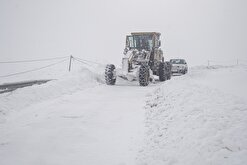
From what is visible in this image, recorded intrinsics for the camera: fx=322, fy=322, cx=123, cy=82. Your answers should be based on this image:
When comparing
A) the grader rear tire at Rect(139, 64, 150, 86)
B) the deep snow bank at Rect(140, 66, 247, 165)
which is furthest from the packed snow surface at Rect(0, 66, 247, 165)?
the grader rear tire at Rect(139, 64, 150, 86)

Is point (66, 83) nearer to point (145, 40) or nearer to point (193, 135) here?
point (145, 40)

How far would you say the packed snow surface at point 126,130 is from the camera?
600 centimetres

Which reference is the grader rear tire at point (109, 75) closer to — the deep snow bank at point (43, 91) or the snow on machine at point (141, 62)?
the snow on machine at point (141, 62)

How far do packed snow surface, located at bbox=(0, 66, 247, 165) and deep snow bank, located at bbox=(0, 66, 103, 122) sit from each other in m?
0.06

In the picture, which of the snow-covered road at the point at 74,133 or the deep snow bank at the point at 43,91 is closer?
the snow-covered road at the point at 74,133

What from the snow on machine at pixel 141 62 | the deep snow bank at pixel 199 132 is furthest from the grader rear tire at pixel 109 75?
the deep snow bank at pixel 199 132

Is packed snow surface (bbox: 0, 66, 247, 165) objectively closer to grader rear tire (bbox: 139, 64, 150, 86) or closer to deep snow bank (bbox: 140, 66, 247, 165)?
deep snow bank (bbox: 140, 66, 247, 165)

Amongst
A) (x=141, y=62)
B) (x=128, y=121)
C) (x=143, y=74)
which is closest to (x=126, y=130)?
(x=128, y=121)

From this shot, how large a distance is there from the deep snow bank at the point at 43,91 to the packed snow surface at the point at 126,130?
0.06 m

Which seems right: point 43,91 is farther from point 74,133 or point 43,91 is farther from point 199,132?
point 199,132

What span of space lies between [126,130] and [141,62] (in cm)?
1082

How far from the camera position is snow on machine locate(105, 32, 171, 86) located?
17578 mm

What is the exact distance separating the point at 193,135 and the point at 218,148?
36.7 inches

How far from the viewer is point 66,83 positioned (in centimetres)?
1569
